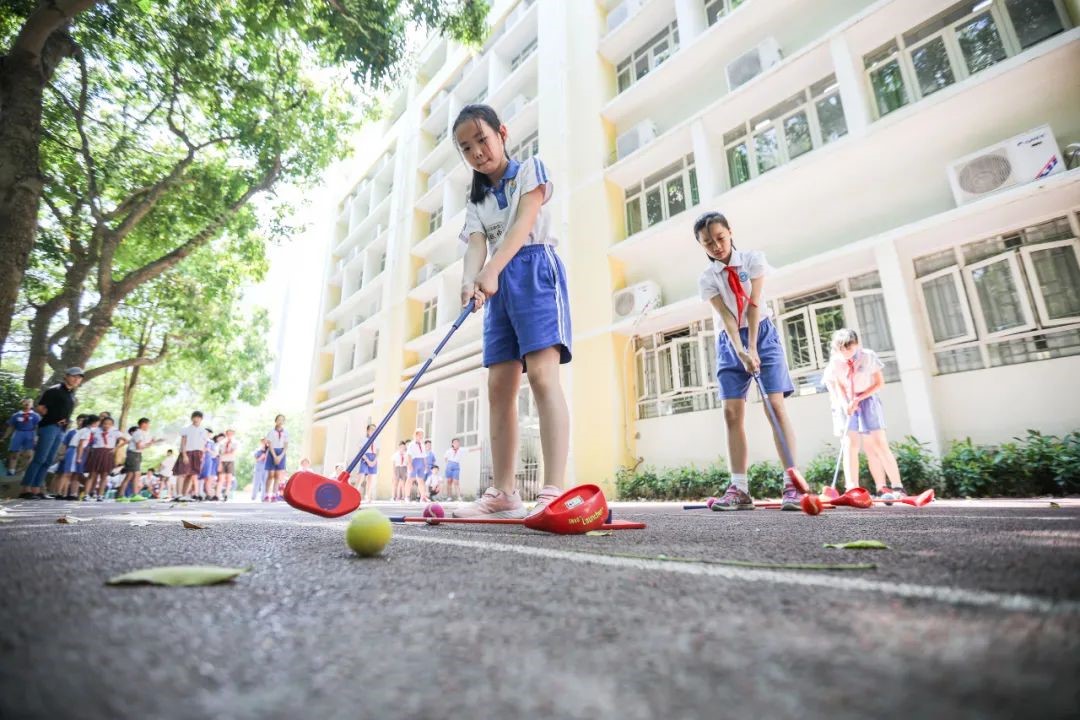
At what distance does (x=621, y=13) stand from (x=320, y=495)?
1259cm

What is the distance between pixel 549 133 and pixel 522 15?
211 inches

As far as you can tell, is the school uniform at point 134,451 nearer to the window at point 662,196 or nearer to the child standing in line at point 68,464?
the child standing in line at point 68,464

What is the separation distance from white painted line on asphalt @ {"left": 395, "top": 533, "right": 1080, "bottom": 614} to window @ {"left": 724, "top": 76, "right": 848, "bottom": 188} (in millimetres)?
8692

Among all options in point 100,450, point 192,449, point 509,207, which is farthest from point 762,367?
point 192,449

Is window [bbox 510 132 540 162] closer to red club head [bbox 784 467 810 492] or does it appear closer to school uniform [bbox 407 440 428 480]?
school uniform [bbox 407 440 428 480]

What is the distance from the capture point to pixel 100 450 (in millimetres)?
8562

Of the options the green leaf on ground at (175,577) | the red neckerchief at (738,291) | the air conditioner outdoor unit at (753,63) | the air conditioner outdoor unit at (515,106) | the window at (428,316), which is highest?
the air conditioner outdoor unit at (515,106)

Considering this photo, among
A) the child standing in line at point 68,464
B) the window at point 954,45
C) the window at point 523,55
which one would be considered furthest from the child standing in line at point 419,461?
the window at point 523,55

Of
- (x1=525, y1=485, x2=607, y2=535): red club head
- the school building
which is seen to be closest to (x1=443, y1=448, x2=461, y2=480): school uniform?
the school building

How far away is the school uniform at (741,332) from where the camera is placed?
140 inches

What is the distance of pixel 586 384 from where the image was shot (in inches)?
384

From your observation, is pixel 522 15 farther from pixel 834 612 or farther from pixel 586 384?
pixel 834 612

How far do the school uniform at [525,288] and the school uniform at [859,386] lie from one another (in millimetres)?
3587

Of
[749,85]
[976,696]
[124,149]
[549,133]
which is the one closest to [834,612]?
[976,696]
